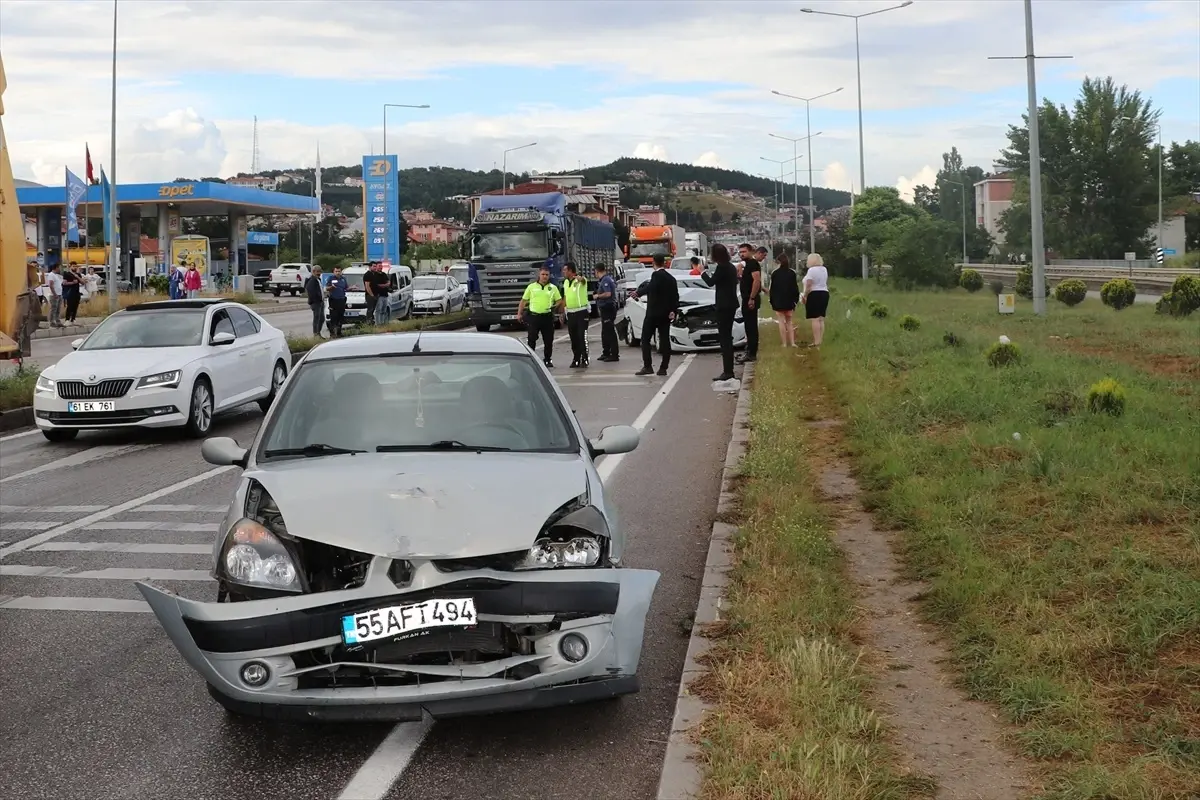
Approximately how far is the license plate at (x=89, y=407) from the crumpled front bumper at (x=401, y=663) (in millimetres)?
10142

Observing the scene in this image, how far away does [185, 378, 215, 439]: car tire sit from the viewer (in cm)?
1466

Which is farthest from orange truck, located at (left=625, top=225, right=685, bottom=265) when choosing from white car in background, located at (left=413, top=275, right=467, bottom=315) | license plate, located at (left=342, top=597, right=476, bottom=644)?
license plate, located at (left=342, top=597, right=476, bottom=644)

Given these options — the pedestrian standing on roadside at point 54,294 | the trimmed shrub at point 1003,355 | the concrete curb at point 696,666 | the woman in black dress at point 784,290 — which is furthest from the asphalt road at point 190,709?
the pedestrian standing on roadside at point 54,294

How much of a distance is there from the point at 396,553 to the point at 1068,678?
8.63ft

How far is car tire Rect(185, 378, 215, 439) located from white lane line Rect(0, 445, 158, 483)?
0.60 meters

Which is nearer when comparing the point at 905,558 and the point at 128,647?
the point at 128,647

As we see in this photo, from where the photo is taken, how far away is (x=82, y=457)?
44.6 ft

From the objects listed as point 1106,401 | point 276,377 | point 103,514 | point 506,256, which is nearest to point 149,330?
point 276,377

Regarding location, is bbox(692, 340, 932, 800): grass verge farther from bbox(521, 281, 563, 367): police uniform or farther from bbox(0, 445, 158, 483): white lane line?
bbox(521, 281, 563, 367): police uniform

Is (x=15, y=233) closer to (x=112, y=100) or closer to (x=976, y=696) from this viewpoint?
(x=976, y=696)

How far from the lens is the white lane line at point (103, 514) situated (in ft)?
29.3

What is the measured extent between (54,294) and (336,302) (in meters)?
9.45

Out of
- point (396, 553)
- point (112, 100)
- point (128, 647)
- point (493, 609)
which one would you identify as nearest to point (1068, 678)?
point (493, 609)

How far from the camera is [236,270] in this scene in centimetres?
7444
